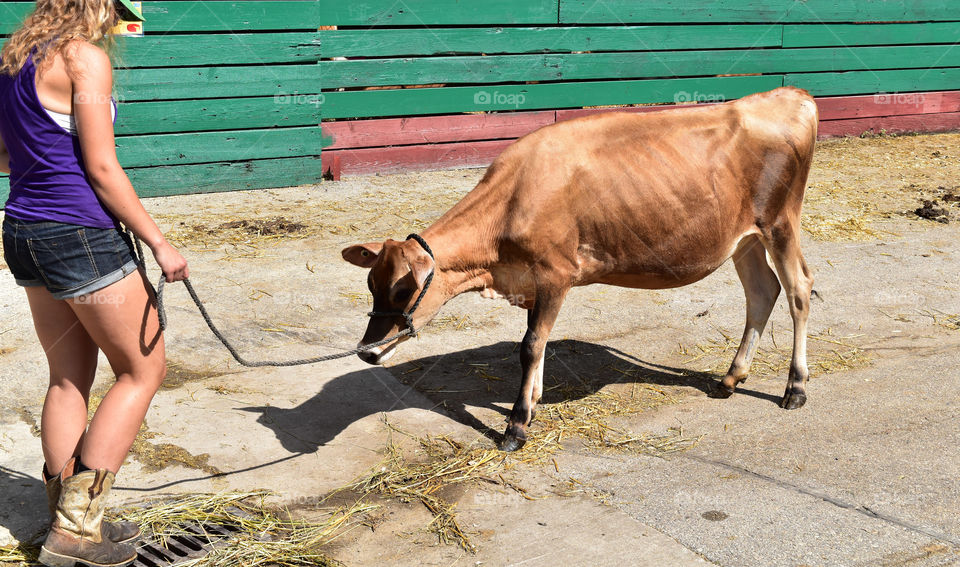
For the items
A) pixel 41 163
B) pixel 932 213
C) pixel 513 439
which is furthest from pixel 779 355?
pixel 41 163

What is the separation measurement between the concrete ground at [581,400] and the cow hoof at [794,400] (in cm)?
5

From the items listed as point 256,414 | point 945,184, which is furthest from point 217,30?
point 945,184

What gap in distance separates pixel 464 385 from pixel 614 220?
4.49ft

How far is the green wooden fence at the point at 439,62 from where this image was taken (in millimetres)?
8836

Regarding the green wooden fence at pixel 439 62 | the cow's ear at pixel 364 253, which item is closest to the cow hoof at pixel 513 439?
the cow's ear at pixel 364 253

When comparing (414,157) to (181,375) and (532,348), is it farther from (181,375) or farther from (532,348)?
(532,348)

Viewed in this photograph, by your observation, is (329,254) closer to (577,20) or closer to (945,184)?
(577,20)

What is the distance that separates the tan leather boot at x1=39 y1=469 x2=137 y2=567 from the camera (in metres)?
3.39

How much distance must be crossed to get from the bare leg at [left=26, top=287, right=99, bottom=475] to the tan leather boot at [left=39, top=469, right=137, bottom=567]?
0.71ft

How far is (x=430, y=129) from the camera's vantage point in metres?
10.2

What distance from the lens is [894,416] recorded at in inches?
199

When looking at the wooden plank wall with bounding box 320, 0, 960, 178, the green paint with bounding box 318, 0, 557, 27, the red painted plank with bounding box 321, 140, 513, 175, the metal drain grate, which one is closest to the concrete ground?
the metal drain grate

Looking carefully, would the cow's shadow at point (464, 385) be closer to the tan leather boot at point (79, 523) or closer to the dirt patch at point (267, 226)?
the tan leather boot at point (79, 523)

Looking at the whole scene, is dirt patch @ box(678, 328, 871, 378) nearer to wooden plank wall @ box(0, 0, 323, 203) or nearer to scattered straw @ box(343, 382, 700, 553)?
scattered straw @ box(343, 382, 700, 553)
